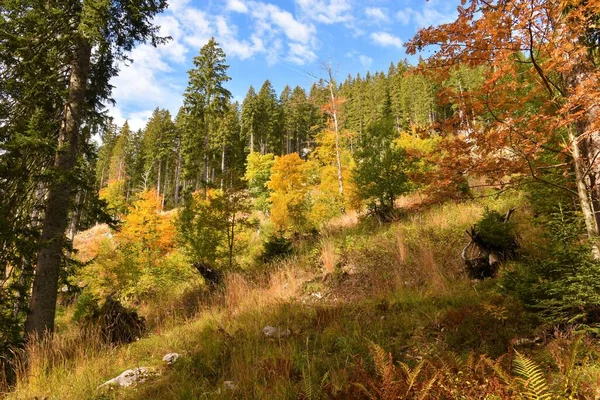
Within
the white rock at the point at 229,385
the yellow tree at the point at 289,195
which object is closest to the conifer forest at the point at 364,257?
the white rock at the point at 229,385

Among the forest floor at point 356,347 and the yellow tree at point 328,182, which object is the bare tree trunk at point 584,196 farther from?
the yellow tree at point 328,182

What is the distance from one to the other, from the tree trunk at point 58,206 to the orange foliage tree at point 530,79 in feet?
21.3

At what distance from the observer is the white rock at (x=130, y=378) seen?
3592 mm

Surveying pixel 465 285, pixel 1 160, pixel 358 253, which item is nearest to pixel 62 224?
pixel 1 160

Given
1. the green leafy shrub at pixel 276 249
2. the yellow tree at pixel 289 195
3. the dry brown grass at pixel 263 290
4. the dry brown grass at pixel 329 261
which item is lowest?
the dry brown grass at pixel 263 290

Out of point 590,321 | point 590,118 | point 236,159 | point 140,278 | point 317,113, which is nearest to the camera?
point 590,321

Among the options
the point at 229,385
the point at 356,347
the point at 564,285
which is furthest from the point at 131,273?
the point at 564,285

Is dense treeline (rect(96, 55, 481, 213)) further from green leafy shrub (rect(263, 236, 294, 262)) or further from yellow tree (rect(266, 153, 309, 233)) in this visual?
green leafy shrub (rect(263, 236, 294, 262))

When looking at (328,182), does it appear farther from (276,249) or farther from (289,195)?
(276,249)

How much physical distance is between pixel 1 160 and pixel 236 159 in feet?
102

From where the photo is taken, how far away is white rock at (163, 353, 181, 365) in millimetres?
4070

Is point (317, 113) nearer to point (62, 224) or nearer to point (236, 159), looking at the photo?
point (236, 159)

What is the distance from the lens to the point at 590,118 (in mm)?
3811

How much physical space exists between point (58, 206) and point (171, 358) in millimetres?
4008
